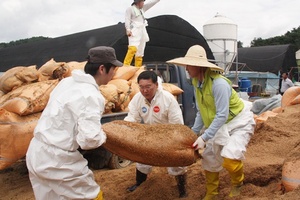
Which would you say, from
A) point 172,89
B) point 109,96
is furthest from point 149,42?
point 109,96

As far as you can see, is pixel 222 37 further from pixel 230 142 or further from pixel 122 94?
pixel 230 142

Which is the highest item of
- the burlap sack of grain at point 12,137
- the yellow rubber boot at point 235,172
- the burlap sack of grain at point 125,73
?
the burlap sack of grain at point 125,73

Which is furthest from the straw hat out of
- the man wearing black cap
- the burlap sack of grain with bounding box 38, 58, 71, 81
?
the burlap sack of grain with bounding box 38, 58, 71, 81

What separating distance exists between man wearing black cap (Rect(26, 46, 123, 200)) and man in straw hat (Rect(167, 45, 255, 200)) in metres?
0.99

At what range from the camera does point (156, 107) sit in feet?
11.0

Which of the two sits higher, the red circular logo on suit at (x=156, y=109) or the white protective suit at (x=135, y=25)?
the white protective suit at (x=135, y=25)

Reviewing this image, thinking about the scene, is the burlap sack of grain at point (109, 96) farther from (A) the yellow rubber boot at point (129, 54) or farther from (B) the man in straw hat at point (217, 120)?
(A) the yellow rubber boot at point (129, 54)

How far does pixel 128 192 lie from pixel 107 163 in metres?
0.97

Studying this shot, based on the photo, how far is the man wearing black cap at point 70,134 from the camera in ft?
6.75

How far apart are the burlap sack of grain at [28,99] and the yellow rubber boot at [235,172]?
2.37 metres

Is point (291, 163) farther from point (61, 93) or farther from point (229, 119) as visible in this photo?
point (61, 93)

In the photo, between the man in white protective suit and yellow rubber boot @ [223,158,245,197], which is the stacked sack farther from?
yellow rubber boot @ [223,158,245,197]

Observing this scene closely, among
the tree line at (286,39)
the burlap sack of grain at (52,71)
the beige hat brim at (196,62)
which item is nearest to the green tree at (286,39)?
the tree line at (286,39)

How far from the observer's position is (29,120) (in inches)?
149
